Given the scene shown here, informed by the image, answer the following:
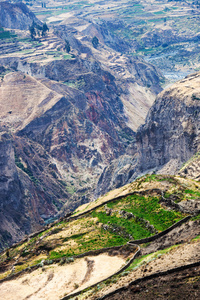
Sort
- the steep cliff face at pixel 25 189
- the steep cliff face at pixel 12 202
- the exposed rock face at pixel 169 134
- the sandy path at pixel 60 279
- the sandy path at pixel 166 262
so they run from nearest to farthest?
the sandy path at pixel 166 262, the sandy path at pixel 60 279, the exposed rock face at pixel 169 134, the steep cliff face at pixel 12 202, the steep cliff face at pixel 25 189

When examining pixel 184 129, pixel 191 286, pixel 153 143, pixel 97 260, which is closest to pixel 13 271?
pixel 97 260

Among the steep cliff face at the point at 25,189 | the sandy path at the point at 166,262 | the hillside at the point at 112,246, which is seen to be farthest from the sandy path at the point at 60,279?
the steep cliff face at the point at 25,189

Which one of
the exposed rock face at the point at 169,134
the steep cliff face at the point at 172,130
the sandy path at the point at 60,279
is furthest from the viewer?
the exposed rock face at the point at 169,134

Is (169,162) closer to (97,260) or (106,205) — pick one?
(106,205)

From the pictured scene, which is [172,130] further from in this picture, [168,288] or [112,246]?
[168,288]

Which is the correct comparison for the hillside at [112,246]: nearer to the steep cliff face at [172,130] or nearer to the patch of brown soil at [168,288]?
the patch of brown soil at [168,288]

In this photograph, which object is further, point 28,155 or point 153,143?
point 28,155

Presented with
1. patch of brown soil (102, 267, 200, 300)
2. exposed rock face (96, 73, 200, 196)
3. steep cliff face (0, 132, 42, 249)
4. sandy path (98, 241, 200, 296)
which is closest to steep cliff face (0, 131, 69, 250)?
steep cliff face (0, 132, 42, 249)
